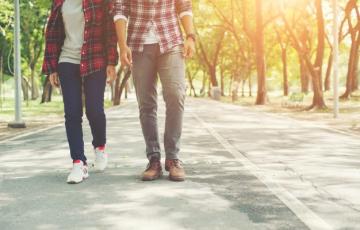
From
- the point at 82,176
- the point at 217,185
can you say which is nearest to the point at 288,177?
the point at 217,185

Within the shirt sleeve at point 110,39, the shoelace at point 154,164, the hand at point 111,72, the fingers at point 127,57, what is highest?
the shirt sleeve at point 110,39

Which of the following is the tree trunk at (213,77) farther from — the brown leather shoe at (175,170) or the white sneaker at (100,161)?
the brown leather shoe at (175,170)

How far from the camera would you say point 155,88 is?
561 cm

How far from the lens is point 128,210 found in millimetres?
4215

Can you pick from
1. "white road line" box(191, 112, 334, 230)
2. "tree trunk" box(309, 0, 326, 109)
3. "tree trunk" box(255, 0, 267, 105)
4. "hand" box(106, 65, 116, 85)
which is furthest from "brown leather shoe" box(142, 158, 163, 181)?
"tree trunk" box(255, 0, 267, 105)

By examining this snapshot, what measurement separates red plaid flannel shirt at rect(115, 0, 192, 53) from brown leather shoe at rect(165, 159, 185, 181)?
0.97 m

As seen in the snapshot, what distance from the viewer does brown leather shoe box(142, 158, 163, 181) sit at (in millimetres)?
5352

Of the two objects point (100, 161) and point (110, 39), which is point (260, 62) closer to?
point (100, 161)

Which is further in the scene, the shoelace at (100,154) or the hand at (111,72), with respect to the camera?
the shoelace at (100,154)

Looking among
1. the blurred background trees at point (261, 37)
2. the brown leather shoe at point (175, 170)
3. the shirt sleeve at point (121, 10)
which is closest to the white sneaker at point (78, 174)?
the brown leather shoe at point (175, 170)

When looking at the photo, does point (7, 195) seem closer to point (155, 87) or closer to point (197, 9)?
point (155, 87)

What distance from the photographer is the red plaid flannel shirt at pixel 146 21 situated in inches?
213

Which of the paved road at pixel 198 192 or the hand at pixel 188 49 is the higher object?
the hand at pixel 188 49

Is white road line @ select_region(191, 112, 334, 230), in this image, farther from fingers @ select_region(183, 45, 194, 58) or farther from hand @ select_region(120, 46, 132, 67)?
hand @ select_region(120, 46, 132, 67)
